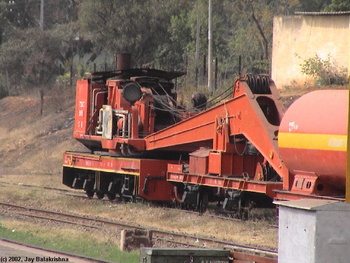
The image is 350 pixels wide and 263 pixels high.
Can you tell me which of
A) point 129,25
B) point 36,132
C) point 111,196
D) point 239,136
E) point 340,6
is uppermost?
point 340,6

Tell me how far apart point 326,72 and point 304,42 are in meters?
2.25

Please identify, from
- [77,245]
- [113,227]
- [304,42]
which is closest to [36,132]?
[304,42]

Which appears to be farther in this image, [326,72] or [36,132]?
[36,132]

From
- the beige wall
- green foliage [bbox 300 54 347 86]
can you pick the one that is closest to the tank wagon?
green foliage [bbox 300 54 347 86]

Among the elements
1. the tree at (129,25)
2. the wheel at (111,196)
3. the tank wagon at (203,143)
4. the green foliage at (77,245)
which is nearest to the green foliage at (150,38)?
the tree at (129,25)

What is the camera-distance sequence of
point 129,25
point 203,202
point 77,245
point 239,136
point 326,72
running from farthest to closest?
point 129,25 < point 326,72 < point 203,202 < point 239,136 < point 77,245

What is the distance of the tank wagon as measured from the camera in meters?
16.4

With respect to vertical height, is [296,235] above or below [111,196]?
above

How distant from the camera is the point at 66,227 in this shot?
63.6ft

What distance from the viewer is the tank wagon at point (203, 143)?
647 inches

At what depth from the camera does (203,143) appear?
22531 millimetres

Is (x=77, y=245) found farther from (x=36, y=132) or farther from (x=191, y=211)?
(x=36, y=132)

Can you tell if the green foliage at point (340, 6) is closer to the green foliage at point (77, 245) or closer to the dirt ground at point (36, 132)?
the dirt ground at point (36, 132)

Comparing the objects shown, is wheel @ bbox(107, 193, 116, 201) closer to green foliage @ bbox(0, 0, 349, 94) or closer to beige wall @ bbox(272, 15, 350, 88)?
beige wall @ bbox(272, 15, 350, 88)
